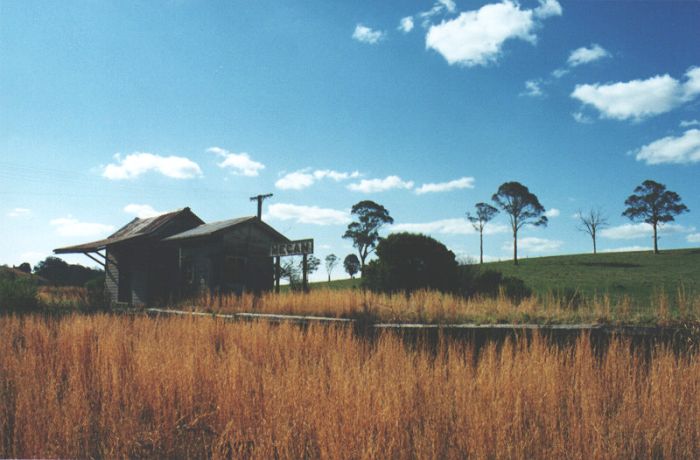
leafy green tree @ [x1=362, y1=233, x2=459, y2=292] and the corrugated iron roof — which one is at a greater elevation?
the corrugated iron roof

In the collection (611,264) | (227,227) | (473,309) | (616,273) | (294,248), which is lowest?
(473,309)

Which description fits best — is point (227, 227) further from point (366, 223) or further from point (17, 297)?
point (366, 223)

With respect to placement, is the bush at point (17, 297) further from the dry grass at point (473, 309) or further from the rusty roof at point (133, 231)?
the dry grass at point (473, 309)

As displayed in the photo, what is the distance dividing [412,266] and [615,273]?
86.0 ft

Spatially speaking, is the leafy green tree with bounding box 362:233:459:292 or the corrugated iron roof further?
the corrugated iron roof

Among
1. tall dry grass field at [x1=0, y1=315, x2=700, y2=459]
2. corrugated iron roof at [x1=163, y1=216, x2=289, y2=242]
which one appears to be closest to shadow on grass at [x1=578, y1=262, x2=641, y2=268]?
corrugated iron roof at [x1=163, y1=216, x2=289, y2=242]

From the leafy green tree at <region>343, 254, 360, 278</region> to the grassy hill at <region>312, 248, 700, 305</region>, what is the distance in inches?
1435

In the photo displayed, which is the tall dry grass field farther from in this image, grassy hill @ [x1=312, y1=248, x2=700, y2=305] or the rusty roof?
grassy hill @ [x1=312, y1=248, x2=700, y2=305]

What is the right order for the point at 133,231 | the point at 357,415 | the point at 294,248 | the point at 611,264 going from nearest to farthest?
the point at 357,415
the point at 294,248
the point at 133,231
the point at 611,264

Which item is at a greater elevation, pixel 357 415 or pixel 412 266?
pixel 412 266

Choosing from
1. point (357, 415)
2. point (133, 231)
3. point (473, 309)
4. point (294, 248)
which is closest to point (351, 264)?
point (133, 231)

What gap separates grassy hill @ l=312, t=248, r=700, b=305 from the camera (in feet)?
86.9

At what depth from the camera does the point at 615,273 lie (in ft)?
114

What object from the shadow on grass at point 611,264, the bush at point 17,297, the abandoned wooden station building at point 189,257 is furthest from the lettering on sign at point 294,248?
the shadow on grass at point 611,264
